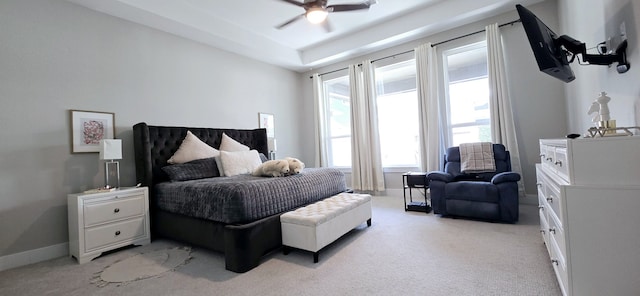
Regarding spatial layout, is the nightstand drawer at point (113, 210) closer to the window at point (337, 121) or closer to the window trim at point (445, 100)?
the window at point (337, 121)

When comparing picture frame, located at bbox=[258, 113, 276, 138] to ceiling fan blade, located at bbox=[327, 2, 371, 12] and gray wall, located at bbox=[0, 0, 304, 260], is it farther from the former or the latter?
ceiling fan blade, located at bbox=[327, 2, 371, 12]

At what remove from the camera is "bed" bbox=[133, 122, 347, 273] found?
2.22m

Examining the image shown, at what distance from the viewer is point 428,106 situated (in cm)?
454

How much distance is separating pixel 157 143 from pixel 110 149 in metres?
0.69

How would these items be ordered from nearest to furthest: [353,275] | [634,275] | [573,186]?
[634,275], [573,186], [353,275]

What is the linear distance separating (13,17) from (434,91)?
5610mm

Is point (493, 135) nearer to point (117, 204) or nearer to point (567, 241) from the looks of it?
point (567, 241)

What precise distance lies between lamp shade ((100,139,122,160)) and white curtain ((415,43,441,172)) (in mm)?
4591

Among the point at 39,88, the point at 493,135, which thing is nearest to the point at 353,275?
the point at 493,135

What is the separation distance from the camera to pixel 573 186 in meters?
1.28

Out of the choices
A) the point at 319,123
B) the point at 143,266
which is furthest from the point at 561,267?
the point at 319,123

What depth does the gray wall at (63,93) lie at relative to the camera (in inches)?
102

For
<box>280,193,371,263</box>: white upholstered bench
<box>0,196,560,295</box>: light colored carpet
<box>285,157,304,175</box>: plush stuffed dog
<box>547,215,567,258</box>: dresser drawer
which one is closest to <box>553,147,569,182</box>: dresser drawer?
<box>547,215,567,258</box>: dresser drawer

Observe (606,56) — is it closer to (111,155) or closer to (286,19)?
(286,19)
